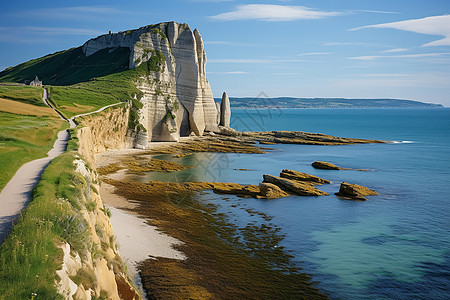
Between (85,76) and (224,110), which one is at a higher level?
(85,76)

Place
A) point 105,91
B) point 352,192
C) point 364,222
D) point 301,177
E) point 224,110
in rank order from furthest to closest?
point 224,110, point 105,91, point 301,177, point 352,192, point 364,222

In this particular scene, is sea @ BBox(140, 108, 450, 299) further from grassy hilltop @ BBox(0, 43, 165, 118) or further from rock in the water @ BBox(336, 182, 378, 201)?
grassy hilltop @ BBox(0, 43, 165, 118)

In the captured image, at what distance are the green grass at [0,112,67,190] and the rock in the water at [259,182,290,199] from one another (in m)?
19.1

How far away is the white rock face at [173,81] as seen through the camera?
73.2 meters

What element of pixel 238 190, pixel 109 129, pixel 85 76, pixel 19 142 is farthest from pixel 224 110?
pixel 19 142

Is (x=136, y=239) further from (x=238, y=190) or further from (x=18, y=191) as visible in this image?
(x=238, y=190)

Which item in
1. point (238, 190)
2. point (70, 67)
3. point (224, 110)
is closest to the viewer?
point (238, 190)

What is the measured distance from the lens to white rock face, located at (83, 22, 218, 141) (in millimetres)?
73188

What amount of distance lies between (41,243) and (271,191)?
3006 centimetres

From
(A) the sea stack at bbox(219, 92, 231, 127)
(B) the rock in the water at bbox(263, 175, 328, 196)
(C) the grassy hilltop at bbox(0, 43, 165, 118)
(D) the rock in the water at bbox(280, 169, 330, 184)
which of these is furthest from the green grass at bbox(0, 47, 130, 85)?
(B) the rock in the water at bbox(263, 175, 328, 196)

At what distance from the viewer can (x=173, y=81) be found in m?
79.1

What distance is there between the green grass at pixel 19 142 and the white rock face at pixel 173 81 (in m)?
35.6

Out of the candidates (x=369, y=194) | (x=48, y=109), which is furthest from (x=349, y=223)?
(x=48, y=109)

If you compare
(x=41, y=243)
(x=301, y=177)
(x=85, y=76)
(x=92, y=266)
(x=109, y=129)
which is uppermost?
(x=85, y=76)
